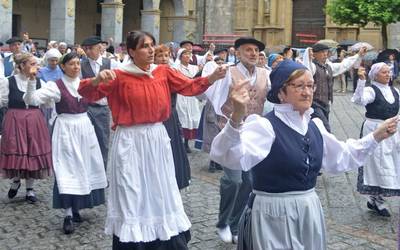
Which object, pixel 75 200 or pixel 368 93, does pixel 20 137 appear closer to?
pixel 75 200

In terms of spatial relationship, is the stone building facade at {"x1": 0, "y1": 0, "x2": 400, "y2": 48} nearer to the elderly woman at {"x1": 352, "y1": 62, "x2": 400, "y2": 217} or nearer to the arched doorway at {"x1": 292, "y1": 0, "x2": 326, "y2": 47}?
the arched doorway at {"x1": 292, "y1": 0, "x2": 326, "y2": 47}

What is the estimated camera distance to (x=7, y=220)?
21.7 ft

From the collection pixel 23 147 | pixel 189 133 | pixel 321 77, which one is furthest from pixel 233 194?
pixel 189 133

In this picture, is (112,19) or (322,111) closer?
(322,111)

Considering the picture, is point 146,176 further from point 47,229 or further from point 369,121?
point 369,121

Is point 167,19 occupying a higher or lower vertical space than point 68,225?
higher

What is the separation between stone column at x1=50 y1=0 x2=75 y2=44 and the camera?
22406mm

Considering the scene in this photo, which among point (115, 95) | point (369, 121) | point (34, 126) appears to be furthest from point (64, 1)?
point (115, 95)

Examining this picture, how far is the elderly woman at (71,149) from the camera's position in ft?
20.4

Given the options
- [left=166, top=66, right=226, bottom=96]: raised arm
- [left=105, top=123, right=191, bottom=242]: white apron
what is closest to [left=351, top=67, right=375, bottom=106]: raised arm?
[left=166, top=66, right=226, bottom=96]: raised arm

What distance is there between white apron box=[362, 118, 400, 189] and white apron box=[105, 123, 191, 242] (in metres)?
3.11

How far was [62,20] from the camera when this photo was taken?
885 inches

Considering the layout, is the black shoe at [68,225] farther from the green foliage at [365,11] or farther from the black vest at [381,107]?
the green foliage at [365,11]

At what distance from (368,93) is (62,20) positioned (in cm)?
1746
